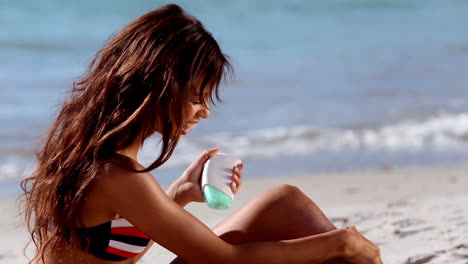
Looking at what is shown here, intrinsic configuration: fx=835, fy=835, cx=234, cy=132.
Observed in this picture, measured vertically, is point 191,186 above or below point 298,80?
above

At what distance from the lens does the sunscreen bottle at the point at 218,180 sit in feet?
7.98

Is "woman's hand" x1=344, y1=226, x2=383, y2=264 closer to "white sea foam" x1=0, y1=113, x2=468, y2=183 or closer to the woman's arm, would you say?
the woman's arm

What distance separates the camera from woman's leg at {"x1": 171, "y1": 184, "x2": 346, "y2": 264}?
253cm

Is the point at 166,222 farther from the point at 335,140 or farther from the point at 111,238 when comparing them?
the point at 335,140

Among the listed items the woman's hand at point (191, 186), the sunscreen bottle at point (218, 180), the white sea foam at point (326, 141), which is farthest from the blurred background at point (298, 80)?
the sunscreen bottle at point (218, 180)

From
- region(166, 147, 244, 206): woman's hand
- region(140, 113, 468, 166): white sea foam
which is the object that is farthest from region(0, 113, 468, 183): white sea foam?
region(166, 147, 244, 206): woman's hand

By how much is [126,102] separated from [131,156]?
17 centimetres

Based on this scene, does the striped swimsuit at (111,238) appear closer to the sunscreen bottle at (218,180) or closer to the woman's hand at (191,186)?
the sunscreen bottle at (218,180)

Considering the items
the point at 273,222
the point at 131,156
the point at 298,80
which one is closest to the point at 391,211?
the point at 273,222

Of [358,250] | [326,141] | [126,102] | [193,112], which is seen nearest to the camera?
[126,102]

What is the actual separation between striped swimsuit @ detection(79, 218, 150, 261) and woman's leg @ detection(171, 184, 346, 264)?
36cm

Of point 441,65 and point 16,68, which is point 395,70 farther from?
point 16,68

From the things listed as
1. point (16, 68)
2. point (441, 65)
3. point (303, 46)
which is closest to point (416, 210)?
point (441, 65)

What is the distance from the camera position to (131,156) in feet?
7.38
